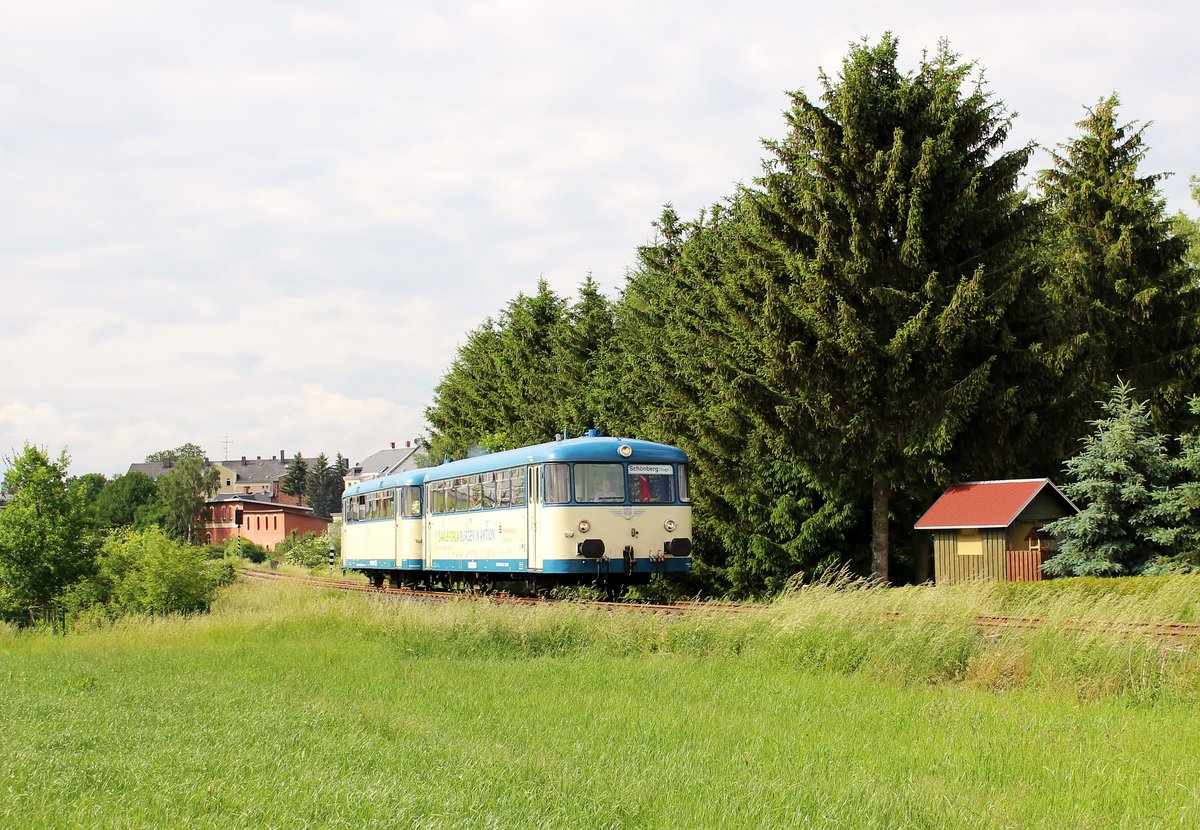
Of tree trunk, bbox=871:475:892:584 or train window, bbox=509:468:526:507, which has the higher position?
train window, bbox=509:468:526:507

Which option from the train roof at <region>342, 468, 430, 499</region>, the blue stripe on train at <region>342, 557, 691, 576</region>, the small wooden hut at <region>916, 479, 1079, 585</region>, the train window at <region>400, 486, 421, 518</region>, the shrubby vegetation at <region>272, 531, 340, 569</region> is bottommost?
the shrubby vegetation at <region>272, 531, 340, 569</region>

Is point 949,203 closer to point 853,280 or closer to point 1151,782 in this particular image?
point 853,280

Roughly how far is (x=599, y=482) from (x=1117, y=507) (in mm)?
9315

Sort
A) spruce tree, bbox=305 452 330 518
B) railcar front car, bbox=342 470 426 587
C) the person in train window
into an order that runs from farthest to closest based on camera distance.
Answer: spruce tree, bbox=305 452 330 518
railcar front car, bbox=342 470 426 587
the person in train window

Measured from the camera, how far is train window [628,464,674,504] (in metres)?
23.6

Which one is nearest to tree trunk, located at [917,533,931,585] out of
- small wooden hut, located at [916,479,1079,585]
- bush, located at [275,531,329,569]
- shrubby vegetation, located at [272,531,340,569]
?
small wooden hut, located at [916,479,1079,585]

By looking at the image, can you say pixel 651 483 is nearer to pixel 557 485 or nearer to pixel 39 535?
pixel 557 485

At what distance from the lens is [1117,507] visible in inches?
819

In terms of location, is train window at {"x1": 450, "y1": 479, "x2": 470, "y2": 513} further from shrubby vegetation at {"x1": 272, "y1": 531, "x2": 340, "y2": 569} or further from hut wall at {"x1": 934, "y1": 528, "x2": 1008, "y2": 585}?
shrubby vegetation at {"x1": 272, "y1": 531, "x2": 340, "y2": 569}

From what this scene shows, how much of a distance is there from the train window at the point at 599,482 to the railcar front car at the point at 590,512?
0.02 metres

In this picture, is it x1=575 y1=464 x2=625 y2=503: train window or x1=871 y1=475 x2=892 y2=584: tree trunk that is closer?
x1=575 y1=464 x2=625 y2=503: train window

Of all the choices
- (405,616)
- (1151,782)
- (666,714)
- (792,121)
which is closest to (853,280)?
(792,121)

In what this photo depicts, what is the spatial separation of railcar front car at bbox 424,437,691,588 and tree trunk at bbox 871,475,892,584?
406 centimetres

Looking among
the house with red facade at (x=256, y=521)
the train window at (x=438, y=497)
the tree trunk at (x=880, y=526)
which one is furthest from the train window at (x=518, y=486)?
the house with red facade at (x=256, y=521)
